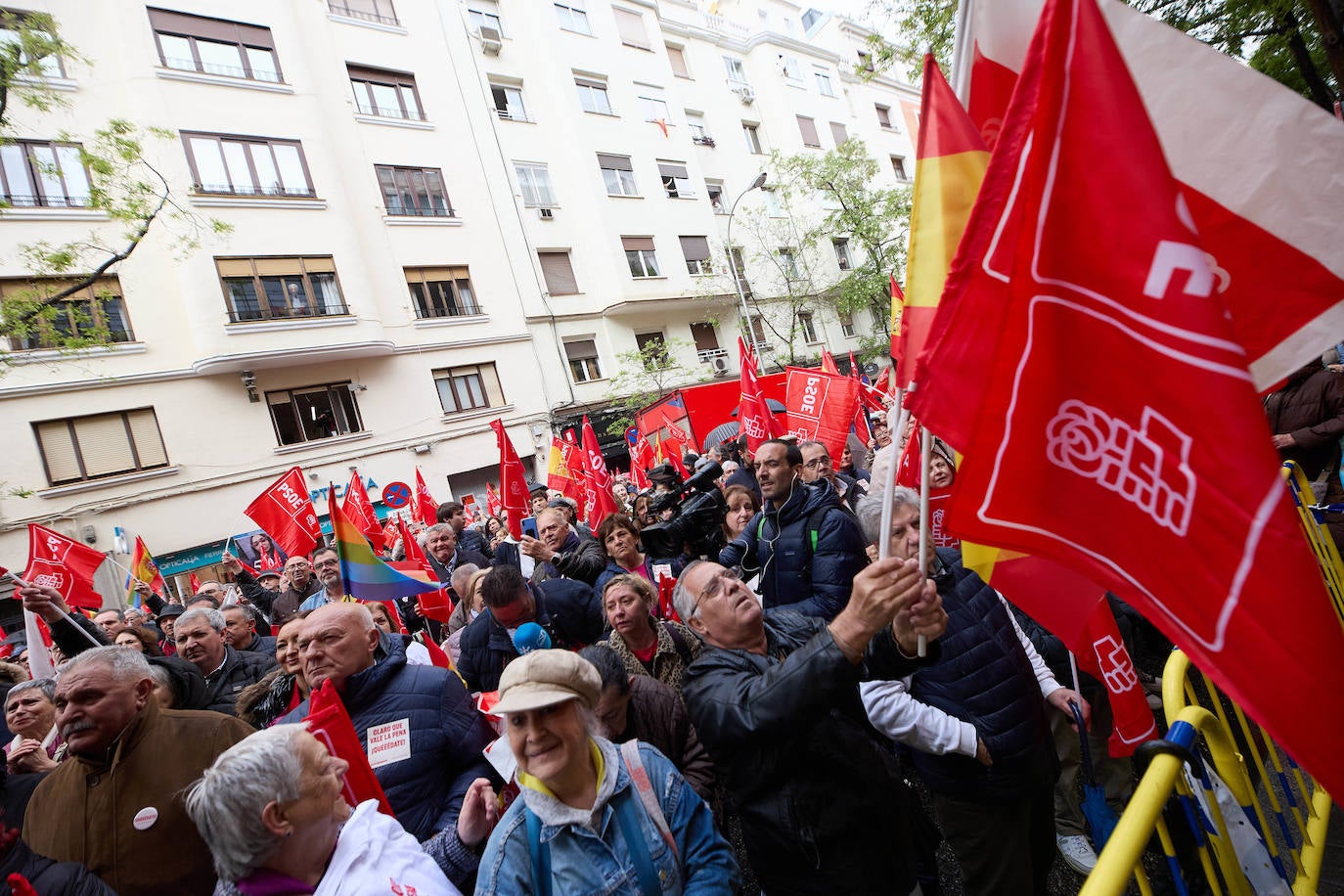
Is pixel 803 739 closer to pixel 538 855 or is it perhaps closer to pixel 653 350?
pixel 538 855

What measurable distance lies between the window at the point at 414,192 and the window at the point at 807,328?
562 inches

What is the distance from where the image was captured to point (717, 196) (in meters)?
26.6

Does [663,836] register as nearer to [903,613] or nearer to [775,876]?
[775,876]

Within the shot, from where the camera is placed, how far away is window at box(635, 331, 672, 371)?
68.7 ft

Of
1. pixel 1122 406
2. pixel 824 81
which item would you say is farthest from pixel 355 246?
pixel 824 81

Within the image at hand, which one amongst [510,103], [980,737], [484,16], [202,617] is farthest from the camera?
[510,103]

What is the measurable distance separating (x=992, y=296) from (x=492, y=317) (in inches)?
774

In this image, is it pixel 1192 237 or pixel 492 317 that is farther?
pixel 492 317

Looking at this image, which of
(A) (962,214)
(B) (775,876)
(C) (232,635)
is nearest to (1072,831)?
(B) (775,876)

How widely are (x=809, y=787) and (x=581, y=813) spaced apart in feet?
2.18

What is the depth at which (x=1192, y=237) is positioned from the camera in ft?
3.69

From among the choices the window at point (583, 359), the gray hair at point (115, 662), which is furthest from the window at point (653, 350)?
the gray hair at point (115, 662)

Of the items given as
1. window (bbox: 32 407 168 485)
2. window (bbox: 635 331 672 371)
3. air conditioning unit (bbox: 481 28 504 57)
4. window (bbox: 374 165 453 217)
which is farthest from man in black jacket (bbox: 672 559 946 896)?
air conditioning unit (bbox: 481 28 504 57)

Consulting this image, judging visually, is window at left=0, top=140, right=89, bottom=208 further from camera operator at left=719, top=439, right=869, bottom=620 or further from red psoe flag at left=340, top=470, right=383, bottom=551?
camera operator at left=719, top=439, right=869, bottom=620
